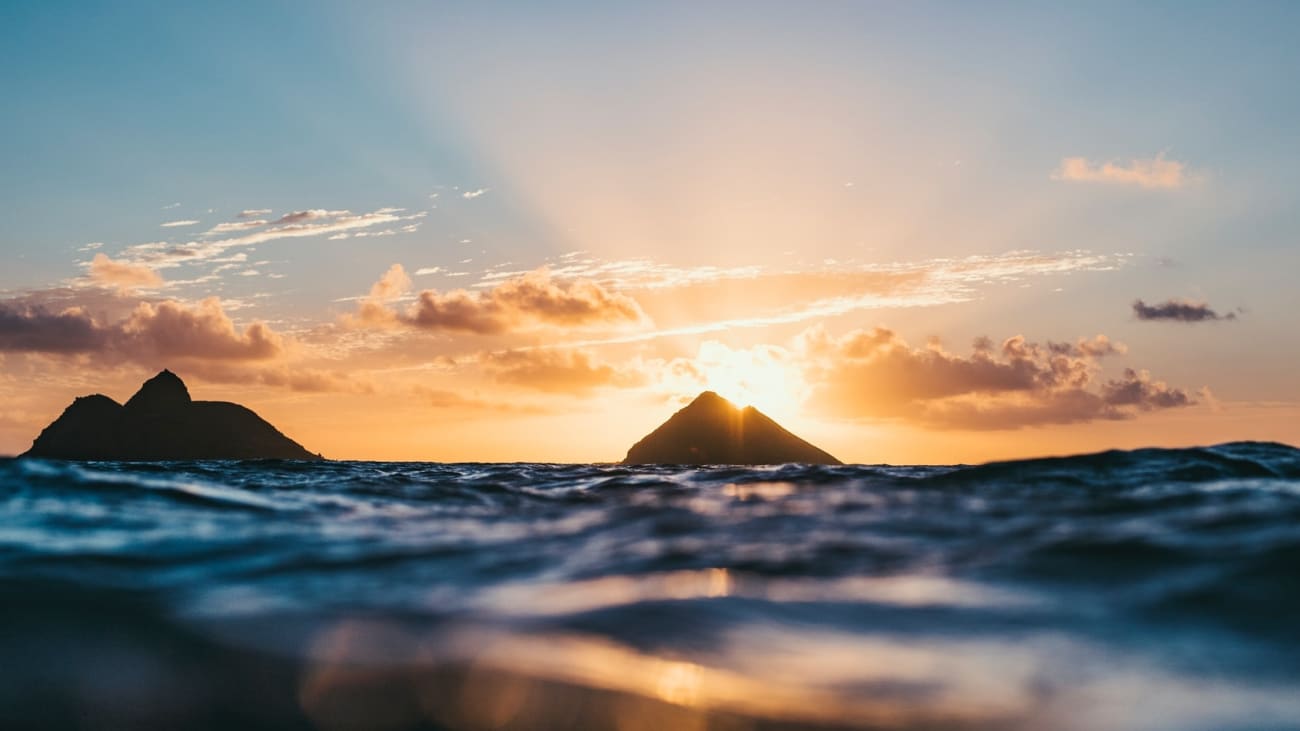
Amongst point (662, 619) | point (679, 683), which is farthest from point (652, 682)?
point (662, 619)

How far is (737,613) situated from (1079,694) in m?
1.85

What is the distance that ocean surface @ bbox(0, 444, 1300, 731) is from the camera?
3639 millimetres

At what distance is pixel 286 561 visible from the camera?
6.25m

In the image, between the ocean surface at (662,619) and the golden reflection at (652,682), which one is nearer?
the golden reflection at (652,682)

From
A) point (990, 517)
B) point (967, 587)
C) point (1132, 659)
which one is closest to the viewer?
point (1132, 659)

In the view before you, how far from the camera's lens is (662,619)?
4660 mm

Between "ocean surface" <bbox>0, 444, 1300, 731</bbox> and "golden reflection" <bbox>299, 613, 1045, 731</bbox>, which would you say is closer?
"golden reflection" <bbox>299, 613, 1045, 731</bbox>

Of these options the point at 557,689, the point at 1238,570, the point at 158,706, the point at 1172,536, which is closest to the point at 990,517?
the point at 1172,536

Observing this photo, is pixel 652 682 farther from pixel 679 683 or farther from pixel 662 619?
pixel 662 619

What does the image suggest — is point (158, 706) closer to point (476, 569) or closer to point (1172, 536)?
point (476, 569)

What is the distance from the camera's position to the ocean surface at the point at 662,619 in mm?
3639

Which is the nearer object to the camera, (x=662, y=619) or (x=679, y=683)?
(x=679, y=683)

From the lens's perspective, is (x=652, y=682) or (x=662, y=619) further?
(x=662, y=619)

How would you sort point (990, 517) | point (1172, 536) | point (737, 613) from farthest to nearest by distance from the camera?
point (990, 517) → point (1172, 536) → point (737, 613)
